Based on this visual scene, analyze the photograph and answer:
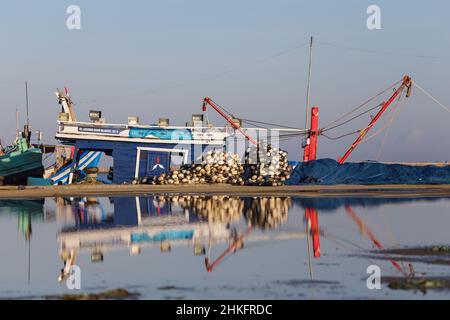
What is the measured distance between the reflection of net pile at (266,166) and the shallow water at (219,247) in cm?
2448

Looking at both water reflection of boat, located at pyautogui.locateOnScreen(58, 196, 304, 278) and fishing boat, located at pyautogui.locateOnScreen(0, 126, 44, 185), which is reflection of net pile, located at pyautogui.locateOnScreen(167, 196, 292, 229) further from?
fishing boat, located at pyautogui.locateOnScreen(0, 126, 44, 185)

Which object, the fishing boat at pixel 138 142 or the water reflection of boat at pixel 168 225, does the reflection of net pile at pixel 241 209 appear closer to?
the water reflection of boat at pixel 168 225

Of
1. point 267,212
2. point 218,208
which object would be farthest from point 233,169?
point 267,212

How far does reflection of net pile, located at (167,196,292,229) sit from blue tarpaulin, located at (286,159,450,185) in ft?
58.6

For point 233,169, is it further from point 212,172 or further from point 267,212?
point 267,212

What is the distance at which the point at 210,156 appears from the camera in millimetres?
70562

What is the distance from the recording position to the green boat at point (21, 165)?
71.9 meters

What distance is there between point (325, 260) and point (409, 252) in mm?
2713

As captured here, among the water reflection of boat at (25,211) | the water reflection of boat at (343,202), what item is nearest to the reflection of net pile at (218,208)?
the water reflection of boat at (343,202)

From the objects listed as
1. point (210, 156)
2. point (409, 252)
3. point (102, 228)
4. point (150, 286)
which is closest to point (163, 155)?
point (210, 156)

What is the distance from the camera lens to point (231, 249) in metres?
23.1

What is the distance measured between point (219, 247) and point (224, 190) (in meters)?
36.9

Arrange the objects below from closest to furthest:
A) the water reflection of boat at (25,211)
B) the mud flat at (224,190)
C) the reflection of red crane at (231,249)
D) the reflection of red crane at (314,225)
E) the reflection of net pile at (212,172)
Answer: the reflection of red crane at (231,249) → the reflection of red crane at (314,225) → the water reflection of boat at (25,211) → the mud flat at (224,190) → the reflection of net pile at (212,172)
